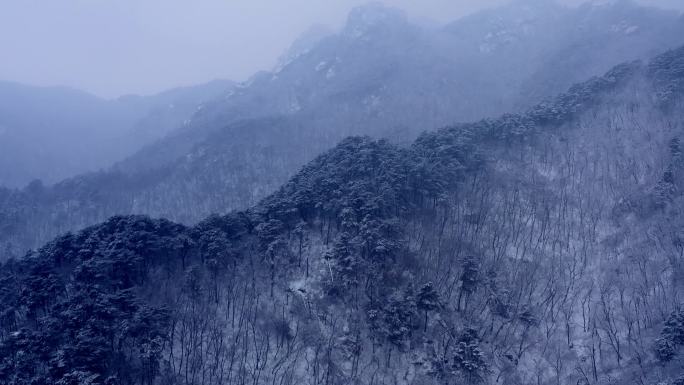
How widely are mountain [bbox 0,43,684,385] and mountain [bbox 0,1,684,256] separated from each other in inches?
1512

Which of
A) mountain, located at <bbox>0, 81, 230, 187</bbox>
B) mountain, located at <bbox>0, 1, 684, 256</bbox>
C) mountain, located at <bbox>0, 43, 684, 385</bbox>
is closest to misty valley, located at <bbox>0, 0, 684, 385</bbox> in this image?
mountain, located at <bbox>0, 43, 684, 385</bbox>

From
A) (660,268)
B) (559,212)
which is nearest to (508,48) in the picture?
(559,212)

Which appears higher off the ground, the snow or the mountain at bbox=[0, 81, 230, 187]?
the snow

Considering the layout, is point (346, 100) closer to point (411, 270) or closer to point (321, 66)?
point (321, 66)

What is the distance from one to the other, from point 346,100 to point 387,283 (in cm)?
10150

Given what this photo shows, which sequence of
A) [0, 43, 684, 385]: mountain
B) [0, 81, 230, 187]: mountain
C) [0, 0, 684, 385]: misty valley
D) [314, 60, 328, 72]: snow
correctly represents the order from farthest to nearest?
[314, 60, 328, 72]: snow < [0, 81, 230, 187]: mountain < [0, 0, 684, 385]: misty valley < [0, 43, 684, 385]: mountain

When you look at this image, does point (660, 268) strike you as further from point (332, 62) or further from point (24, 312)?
point (332, 62)

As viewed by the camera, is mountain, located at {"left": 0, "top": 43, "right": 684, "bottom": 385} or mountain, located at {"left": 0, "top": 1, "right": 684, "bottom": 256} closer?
mountain, located at {"left": 0, "top": 43, "right": 684, "bottom": 385}

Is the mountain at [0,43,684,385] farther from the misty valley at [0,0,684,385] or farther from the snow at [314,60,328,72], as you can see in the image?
the snow at [314,60,328,72]

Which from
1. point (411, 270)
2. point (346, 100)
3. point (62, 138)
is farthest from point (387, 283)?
point (62, 138)

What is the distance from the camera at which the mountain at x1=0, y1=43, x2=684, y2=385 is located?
41875 mm

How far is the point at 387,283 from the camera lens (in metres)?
50.9

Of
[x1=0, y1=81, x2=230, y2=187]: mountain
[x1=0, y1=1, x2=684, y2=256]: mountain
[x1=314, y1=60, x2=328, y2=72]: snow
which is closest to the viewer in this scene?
[x1=0, y1=1, x2=684, y2=256]: mountain

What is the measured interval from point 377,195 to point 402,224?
17.8 ft
